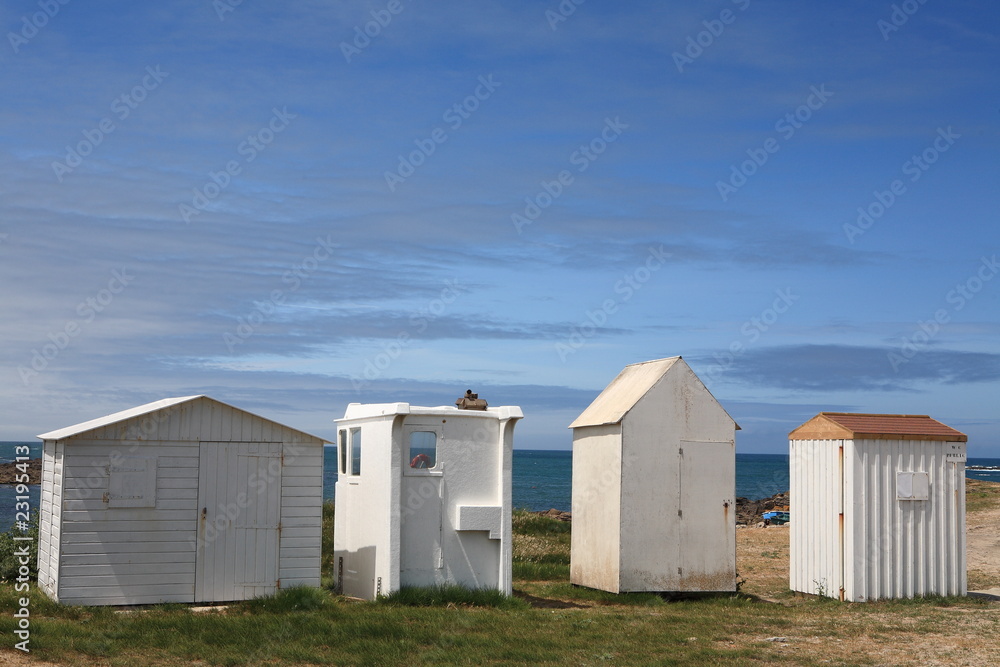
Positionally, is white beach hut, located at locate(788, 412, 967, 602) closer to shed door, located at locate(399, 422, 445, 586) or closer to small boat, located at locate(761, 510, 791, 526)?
shed door, located at locate(399, 422, 445, 586)

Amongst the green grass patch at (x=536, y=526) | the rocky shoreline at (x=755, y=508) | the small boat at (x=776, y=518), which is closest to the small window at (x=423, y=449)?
the green grass patch at (x=536, y=526)

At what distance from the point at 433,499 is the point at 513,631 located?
313cm

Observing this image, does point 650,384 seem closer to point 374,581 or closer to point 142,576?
point 374,581

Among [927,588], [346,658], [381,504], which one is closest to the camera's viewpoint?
[346,658]

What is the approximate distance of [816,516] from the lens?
1738 cm

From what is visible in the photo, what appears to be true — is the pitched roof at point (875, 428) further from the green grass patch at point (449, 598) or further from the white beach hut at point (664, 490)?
the green grass patch at point (449, 598)

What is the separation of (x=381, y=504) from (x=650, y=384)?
203 inches

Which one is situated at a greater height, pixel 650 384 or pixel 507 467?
pixel 650 384

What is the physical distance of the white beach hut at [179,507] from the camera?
46.5 feet

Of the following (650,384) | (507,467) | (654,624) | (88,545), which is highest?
(650,384)

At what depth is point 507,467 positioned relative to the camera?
635 inches

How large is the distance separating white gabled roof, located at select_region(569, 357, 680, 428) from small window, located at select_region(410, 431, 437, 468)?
10.8 feet

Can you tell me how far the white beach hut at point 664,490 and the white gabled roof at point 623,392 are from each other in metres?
0.03

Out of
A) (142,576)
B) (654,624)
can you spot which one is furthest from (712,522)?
(142,576)
